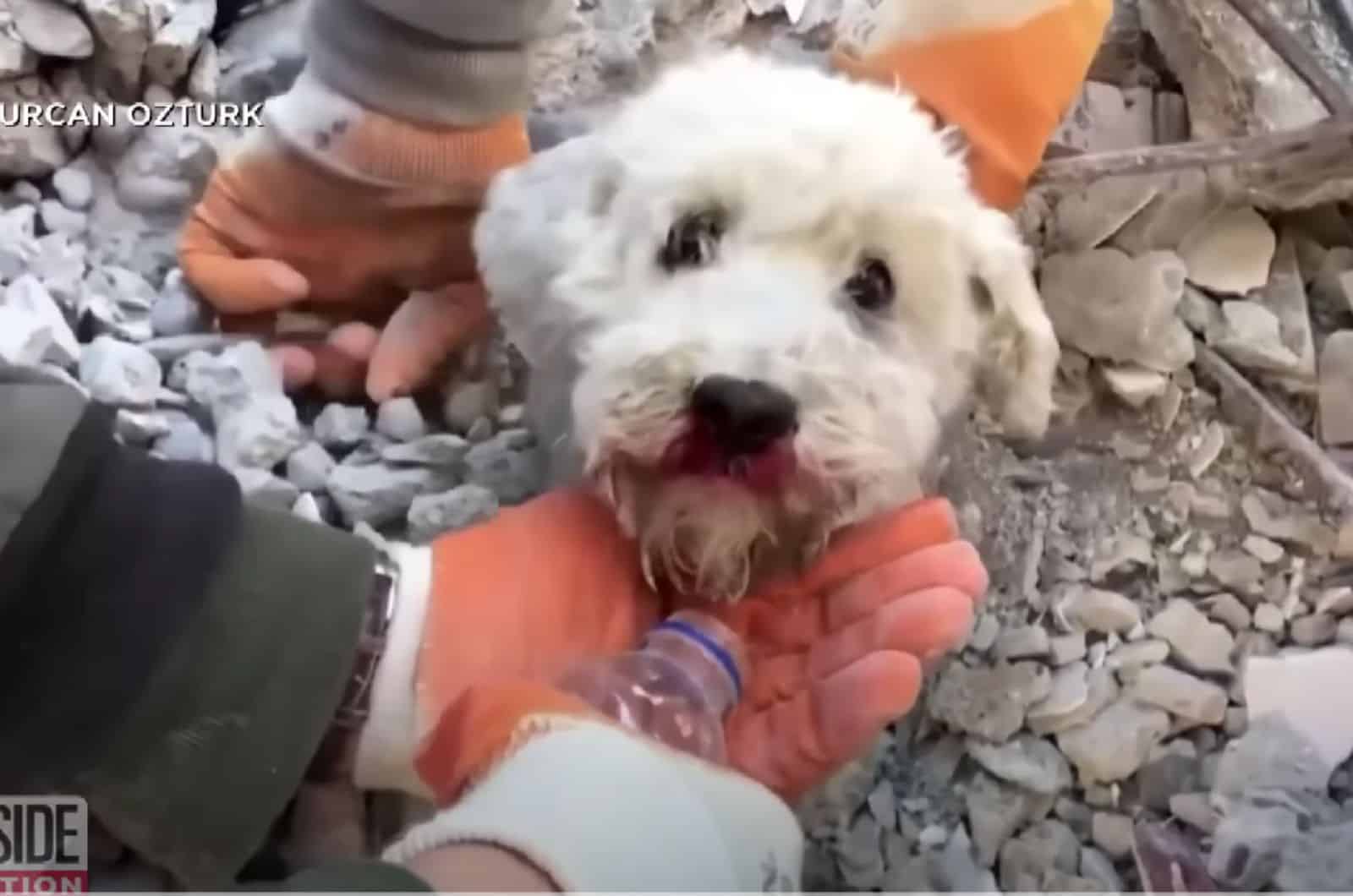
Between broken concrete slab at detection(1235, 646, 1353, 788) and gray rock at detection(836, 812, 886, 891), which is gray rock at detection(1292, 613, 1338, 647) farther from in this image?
gray rock at detection(836, 812, 886, 891)

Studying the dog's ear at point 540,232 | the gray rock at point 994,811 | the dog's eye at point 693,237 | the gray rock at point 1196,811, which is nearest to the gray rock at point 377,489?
the dog's ear at point 540,232

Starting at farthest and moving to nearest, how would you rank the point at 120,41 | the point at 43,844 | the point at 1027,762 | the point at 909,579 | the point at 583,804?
the point at 120,41 → the point at 1027,762 → the point at 909,579 → the point at 43,844 → the point at 583,804

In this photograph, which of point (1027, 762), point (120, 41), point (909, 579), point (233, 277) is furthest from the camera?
point (120, 41)

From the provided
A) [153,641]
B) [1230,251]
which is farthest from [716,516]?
[1230,251]

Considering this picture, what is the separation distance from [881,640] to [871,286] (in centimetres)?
18

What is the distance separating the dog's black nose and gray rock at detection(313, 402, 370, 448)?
0.36 meters

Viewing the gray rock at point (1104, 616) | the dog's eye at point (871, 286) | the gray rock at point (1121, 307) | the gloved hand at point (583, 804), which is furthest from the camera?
the gray rock at point (1121, 307)

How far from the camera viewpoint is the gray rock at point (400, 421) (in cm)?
111

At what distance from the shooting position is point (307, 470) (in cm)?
105

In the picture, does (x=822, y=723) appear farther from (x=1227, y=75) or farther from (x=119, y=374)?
(x=1227, y=75)

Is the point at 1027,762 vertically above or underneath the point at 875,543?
underneath

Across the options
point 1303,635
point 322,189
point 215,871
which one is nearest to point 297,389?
point 322,189

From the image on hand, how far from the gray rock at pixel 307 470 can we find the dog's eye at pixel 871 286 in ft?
1.18

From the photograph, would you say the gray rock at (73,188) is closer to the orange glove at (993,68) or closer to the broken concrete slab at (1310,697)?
the orange glove at (993,68)
